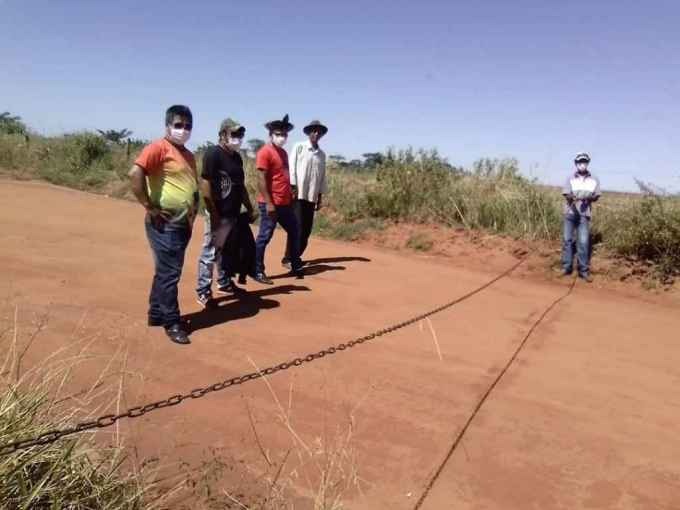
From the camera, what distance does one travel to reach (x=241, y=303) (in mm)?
→ 5695

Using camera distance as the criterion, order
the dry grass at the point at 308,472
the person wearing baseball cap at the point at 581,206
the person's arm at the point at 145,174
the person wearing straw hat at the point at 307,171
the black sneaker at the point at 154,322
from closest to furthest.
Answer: the dry grass at the point at 308,472 < the person's arm at the point at 145,174 < the black sneaker at the point at 154,322 < the person wearing straw hat at the point at 307,171 < the person wearing baseball cap at the point at 581,206

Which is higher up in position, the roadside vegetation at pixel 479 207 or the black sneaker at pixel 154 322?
the roadside vegetation at pixel 479 207

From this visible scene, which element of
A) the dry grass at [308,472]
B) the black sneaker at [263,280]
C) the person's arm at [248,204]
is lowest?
the dry grass at [308,472]

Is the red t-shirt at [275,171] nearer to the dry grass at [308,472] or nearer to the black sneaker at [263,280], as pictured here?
the black sneaker at [263,280]

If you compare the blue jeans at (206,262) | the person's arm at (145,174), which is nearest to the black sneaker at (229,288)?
the blue jeans at (206,262)

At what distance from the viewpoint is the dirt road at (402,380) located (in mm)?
2930

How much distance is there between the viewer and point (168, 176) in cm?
429

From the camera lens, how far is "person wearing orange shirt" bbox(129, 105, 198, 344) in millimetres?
4195

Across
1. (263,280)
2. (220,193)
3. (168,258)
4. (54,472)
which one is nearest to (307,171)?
(263,280)

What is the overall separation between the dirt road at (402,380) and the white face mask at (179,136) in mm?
1527

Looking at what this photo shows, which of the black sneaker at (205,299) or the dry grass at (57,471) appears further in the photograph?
the black sneaker at (205,299)

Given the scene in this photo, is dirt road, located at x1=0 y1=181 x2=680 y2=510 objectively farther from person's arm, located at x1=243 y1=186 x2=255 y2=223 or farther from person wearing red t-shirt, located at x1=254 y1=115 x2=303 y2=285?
person's arm, located at x1=243 y1=186 x2=255 y2=223

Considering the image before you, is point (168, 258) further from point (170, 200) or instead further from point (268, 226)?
point (268, 226)

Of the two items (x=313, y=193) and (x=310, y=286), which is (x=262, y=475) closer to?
(x=310, y=286)
